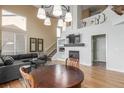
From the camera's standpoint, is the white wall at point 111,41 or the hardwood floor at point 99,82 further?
the white wall at point 111,41

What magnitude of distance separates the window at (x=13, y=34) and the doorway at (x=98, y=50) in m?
4.34

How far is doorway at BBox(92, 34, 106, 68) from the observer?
7.20m

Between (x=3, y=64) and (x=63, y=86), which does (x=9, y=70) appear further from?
(x=63, y=86)

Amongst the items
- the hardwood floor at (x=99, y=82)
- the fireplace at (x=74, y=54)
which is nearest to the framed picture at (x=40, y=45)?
the fireplace at (x=74, y=54)

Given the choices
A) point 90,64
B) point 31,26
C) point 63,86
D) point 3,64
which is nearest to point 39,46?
point 31,26

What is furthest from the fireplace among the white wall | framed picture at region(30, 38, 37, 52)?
framed picture at region(30, 38, 37, 52)

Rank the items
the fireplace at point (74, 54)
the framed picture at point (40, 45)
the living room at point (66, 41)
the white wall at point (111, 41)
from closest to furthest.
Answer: the living room at point (66, 41) < the white wall at point (111, 41) < the fireplace at point (74, 54) < the framed picture at point (40, 45)

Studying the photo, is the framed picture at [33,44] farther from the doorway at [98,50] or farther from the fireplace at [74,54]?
the doorway at [98,50]

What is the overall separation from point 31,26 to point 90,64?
4.66 metres

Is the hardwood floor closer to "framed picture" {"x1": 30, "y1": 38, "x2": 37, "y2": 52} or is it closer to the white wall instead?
the white wall

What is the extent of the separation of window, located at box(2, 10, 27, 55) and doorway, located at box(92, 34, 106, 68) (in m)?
4.34

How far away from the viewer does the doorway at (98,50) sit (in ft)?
23.6

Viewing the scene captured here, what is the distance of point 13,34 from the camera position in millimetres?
7777

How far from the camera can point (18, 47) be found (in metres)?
8.01
